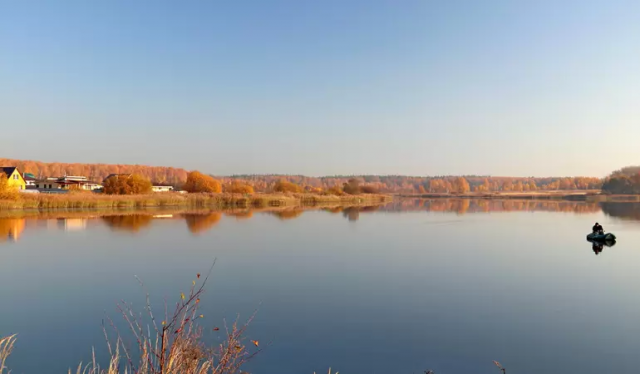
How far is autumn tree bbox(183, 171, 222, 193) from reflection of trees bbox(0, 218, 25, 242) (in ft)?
105

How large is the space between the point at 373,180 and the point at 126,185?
4800 inches

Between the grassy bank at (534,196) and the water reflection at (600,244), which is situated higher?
the grassy bank at (534,196)

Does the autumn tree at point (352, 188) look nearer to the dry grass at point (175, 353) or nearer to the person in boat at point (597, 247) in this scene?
the person in boat at point (597, 247)

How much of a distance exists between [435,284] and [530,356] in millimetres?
3576

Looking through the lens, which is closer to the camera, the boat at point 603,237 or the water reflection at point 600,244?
the water reflection at point 600,244

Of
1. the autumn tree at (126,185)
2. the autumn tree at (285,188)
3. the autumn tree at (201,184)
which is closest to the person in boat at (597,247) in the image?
the autumn tree at (126,185)

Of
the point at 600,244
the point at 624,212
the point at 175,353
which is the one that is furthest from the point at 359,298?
the point at 624,212

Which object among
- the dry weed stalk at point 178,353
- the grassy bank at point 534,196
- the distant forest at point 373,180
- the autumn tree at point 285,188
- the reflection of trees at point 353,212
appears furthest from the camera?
the distant forest at point 373,180

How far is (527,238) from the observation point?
16.4 meters

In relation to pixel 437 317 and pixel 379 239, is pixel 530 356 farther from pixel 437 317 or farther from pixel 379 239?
pixel 379 239

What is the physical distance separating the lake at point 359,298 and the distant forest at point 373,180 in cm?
7930

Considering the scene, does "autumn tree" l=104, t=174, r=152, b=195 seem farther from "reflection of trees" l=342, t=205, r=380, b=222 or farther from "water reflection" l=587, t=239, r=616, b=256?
"water reflection" l=587, t=239, r=616, b=256

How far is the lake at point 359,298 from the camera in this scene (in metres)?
4.89

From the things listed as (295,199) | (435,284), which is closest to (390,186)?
(295,199)
